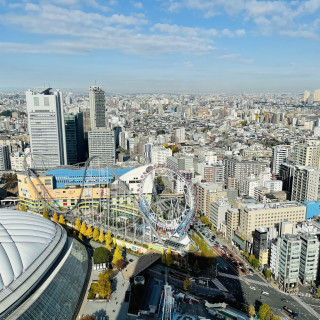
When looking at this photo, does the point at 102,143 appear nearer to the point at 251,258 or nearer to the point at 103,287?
the point at 251,258

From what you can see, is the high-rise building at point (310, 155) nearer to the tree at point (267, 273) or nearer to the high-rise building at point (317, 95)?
the tree at point (267, 273)

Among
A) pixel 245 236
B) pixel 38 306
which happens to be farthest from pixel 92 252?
pixel 245 236

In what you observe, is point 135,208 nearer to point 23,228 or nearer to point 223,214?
point 223,214

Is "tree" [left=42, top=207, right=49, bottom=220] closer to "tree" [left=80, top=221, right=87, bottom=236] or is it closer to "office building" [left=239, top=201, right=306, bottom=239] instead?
"tree" [left=80, top=221, right=87, bottom=236]

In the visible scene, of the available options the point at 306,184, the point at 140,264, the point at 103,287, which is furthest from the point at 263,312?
the point at 306,184

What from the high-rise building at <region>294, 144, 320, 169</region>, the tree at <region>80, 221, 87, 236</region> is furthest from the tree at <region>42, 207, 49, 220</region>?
the high-rise building at <region>294, 144, 320, 169</region>

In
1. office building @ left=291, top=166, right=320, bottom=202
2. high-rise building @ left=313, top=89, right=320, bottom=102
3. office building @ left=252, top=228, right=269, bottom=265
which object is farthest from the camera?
high-rise building @ left=313, top=89, right=320, bottom=102
